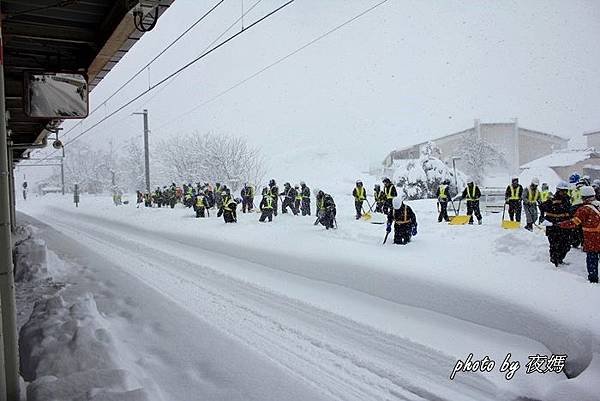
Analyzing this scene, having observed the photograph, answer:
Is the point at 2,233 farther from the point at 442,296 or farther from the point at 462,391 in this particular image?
the point at 442,296

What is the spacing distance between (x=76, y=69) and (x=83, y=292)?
3.76m

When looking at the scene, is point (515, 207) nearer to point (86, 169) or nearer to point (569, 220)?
point (569, 220)

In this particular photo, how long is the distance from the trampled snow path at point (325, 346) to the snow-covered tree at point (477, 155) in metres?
36.9

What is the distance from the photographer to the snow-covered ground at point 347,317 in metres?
4.48

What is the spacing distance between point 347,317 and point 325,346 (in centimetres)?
132

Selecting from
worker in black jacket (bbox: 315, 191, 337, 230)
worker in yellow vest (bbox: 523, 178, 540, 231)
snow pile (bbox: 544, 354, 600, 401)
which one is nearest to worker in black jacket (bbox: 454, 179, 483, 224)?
worker in yellow vest (bbox: 523, 178, 540, 231)

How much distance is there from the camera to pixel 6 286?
3158mm

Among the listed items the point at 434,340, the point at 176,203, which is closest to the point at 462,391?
the point at 434,340

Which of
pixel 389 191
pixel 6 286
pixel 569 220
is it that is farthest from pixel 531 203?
pixel 6 286

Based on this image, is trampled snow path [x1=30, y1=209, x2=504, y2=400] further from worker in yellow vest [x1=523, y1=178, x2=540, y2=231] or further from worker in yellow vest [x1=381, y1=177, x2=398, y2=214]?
worker in yellow vest [x1=523, y1=178, x2=540, y2=231]

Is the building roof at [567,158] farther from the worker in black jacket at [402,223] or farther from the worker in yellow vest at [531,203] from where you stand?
the worker in black jacket at [402,223]

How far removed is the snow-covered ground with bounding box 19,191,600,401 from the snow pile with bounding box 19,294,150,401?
0.24 ft

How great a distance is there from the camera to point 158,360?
475cm

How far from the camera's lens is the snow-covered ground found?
4477 millimetres
